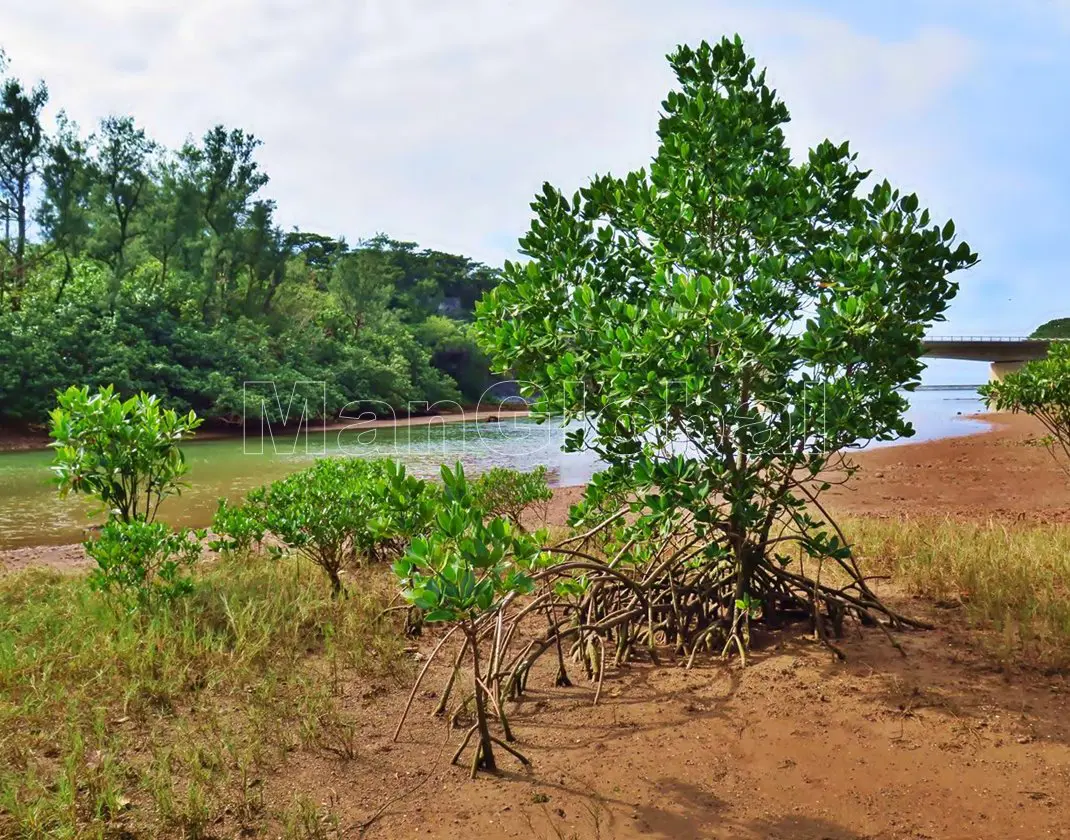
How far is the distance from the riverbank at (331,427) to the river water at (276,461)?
2.93ft

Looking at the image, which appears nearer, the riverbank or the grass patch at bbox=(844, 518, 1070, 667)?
the grass patch at bbox=(844, 518, 1070, 667)

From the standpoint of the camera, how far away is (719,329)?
388 centimetres

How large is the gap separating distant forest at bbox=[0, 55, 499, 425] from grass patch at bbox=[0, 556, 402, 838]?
19.9 metres

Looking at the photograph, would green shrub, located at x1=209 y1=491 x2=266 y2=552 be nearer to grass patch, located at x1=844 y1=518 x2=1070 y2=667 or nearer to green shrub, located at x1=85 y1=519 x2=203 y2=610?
green shrub, located at x1=85 y1=519 x2=203 y2=610

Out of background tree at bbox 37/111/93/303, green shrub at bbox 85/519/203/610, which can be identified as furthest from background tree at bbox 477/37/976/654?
background tree at bbox 37/111/93/303

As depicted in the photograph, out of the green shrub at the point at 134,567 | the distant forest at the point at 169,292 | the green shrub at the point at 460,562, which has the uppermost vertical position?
the distant forest at the point at 169,292

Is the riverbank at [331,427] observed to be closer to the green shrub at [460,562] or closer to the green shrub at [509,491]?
the green shrub at [509,491]

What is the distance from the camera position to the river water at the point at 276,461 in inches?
488

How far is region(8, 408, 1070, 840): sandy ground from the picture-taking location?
305cm

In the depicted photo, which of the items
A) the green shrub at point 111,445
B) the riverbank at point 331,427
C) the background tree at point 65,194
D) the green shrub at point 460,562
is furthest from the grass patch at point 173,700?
the background tree at point 65,194

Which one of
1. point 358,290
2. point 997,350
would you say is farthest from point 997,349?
point 358,290

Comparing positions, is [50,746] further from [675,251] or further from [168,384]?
[168,384]

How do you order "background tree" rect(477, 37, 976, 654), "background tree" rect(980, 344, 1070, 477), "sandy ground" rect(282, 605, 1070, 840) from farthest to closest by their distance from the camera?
"background tree" rect(980, 344, 1070, 477) → "background tree" rect(477, 37, 976, 654) → "sandy ground" rect(282, 605, 1070, 840)

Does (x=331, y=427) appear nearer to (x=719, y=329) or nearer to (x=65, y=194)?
(x=65, y=194)
